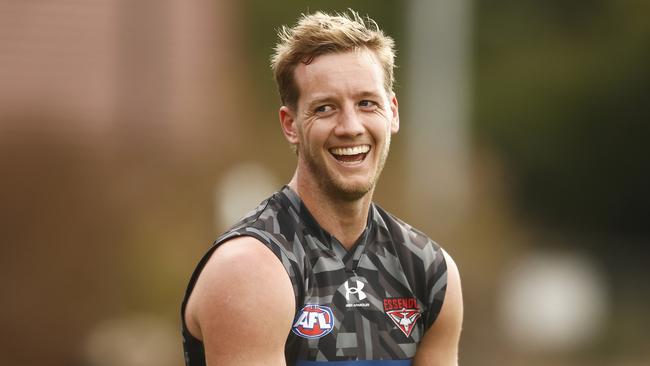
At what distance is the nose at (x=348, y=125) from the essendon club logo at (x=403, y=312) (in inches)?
A: 28.3

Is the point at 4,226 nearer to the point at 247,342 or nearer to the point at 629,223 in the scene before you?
the point at 247,342

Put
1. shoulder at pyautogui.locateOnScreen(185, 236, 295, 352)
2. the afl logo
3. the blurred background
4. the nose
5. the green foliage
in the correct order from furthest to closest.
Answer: the green foliage < the blurred background < the nose < the afl logo < shoulder at pyautogui.locateOnScreen(185, 236, 295, 352)

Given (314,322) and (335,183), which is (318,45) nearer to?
(335,183)

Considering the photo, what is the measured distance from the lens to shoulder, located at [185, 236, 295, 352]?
4.91 metres

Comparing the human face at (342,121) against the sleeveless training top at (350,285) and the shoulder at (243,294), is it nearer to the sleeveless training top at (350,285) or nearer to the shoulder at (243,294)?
A: the sleeveless training top at (350,285)

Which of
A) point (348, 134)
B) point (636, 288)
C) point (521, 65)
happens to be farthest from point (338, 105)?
point (521, 65)

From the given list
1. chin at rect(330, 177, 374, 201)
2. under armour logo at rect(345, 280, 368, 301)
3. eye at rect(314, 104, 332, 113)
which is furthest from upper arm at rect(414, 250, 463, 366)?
eye at rect(314, 104, 332, 113)

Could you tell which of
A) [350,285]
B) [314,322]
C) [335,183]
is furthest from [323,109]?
[314,322]

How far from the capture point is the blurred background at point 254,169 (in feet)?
49.6

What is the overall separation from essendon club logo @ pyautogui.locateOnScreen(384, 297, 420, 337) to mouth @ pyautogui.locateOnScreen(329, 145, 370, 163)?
604 millimetres

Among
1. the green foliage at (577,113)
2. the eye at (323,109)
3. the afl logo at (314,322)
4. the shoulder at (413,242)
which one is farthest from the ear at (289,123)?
the green foliage at (577,113)

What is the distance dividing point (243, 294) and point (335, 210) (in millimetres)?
755

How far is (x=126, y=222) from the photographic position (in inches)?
612

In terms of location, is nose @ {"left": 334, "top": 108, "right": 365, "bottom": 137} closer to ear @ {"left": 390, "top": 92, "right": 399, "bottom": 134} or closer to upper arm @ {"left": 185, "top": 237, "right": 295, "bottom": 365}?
ear @ {"left": 390, "top": 92, "right": 399, "bottom": 134}
